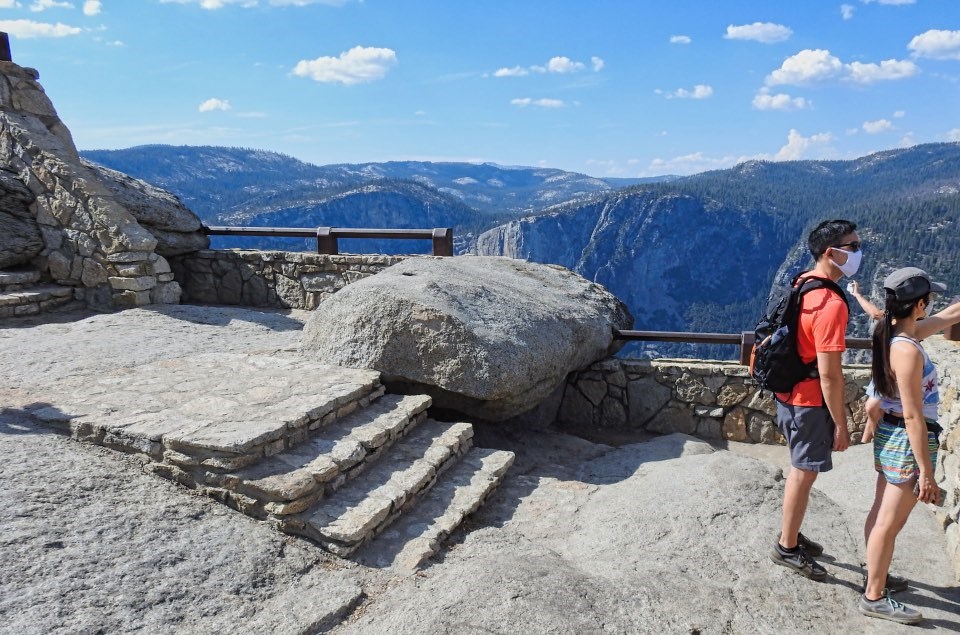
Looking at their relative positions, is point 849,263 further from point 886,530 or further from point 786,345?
point 886,530

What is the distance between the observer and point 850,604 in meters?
3.36

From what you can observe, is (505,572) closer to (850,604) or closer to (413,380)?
(850,604)

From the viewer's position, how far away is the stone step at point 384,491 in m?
3.71

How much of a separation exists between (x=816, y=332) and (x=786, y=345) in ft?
0.56

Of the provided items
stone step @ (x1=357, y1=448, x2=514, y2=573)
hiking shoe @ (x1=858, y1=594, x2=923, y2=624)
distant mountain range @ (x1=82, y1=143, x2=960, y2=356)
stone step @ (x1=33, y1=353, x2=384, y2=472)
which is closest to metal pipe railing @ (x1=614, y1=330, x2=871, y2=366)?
stone step @ (x1=357, y1=448, x2=514, y2=573)

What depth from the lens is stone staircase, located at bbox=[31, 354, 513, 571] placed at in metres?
3.80

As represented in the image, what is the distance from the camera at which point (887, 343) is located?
319cm

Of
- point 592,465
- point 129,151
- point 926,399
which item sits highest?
point 129,151

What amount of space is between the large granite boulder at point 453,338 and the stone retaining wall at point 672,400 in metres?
1.10

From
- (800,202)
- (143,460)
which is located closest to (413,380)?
(143,460)

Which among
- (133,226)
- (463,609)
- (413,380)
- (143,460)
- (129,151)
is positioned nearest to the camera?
(463,609)

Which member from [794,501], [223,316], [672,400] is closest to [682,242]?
[672,400]

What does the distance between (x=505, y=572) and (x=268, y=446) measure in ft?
5.76

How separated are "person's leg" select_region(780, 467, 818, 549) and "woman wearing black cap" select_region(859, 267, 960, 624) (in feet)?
1.11
